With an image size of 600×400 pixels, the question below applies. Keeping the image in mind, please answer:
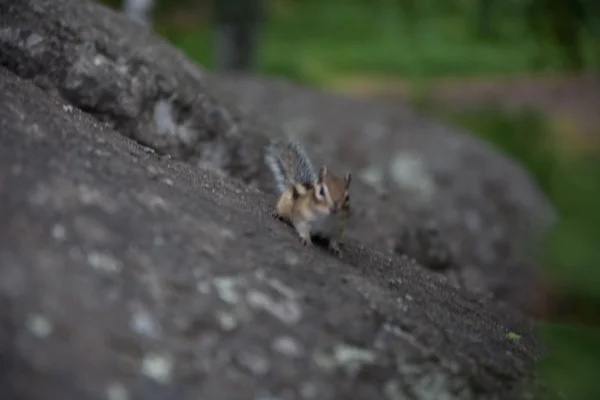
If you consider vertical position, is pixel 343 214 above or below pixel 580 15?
below

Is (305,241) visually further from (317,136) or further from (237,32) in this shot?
(237,32)

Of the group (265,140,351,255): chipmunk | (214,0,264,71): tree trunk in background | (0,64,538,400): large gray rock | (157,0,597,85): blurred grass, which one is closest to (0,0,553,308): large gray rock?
(265,140,351,255): chipmunk

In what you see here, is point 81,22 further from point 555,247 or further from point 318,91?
point 318,91

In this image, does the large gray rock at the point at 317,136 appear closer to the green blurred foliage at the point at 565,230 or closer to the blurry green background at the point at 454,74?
the green blurred foliage at the point at 565,230

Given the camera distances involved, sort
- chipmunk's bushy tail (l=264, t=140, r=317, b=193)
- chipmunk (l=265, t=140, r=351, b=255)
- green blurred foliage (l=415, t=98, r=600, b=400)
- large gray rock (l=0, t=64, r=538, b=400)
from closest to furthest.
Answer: green blurred foliage (l=415, t=98, r=600, b=400)
large gray rock (l=0, t=64, r=538, b=400)
chipmunk (l=265, t=140, r=351, b=255)
chipmunk's bushy tail (l=264, t=140, r=317, b=193)

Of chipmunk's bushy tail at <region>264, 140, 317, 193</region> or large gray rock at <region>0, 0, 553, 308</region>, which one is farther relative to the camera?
large gray rock at <region>0, 0, 553, 308</region>

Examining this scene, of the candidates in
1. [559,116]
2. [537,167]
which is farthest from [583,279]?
[559,116]

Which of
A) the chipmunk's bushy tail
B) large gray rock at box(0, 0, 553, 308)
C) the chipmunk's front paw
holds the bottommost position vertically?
large gray rock at box(0, 0, 553, 308)

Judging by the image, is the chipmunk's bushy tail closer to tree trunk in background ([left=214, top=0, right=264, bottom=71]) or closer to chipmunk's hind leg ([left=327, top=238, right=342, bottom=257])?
chipmunk's hind leg ([left=327, top=238, right=342, bottom=257])
